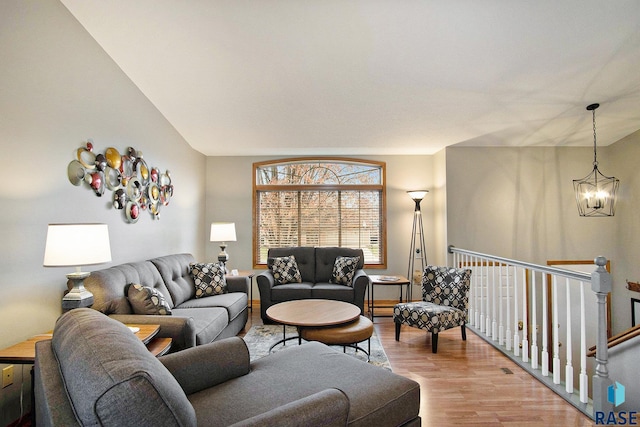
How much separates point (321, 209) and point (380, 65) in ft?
9.18

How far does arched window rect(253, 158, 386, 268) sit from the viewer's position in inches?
225

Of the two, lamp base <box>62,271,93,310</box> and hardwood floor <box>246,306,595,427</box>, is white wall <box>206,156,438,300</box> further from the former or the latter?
lamp base <box>62,271,93,310</box>

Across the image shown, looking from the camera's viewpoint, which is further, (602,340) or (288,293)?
(288,293)

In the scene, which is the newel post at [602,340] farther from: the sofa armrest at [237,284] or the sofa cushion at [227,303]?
the sofa armrest at [237,284]

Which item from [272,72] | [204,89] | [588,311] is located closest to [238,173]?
[204,89]

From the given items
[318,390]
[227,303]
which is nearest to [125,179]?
[227,303]

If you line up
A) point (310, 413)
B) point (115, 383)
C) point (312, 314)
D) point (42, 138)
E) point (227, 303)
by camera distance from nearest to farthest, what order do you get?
point (115, 383), point (310, 413), point (42, 138), point (312, 314), point (227, 303)

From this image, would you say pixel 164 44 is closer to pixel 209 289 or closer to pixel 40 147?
pixel 40 147

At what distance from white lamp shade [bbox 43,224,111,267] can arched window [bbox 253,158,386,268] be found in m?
3.49

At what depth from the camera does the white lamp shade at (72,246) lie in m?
2.10

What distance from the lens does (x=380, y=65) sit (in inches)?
132

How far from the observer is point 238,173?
18.8 ft

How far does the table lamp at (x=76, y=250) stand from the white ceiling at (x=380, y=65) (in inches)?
70.5

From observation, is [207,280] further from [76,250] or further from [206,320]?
[76,250]
